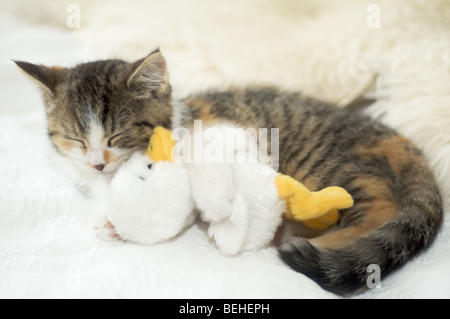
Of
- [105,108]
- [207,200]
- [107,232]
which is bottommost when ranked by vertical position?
[107,232]

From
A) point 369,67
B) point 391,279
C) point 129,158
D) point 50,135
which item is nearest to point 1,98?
point 50,135

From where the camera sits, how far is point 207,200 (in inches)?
33.4

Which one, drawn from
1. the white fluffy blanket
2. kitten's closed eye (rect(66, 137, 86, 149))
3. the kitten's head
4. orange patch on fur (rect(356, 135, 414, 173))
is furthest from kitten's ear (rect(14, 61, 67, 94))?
orange patch on fur (rect(356, 135, 414, 173))

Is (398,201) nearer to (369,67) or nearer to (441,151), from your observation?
(441,151)

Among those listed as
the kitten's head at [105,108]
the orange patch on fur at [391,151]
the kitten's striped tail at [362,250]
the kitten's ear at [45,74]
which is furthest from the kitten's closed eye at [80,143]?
the orange patch on fur at [391,151]

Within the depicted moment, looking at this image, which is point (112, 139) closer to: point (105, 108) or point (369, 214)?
point (105, 108)

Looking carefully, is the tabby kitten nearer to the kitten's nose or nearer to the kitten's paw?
the kitten's nose

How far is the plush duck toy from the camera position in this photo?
87 centimetres

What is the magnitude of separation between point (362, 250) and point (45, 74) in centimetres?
86

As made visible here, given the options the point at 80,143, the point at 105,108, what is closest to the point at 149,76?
the point at 105,108

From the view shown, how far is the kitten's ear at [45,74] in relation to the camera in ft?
3.38

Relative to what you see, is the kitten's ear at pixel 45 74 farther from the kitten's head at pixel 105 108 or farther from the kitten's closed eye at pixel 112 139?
the kitten's closed eye at pixel 112 139

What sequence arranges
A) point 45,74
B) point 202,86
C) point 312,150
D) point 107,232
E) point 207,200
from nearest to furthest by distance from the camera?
1. point 207,200
2. point 107,232
3. point 45,74
4. point 312,150
5. point 202,86
